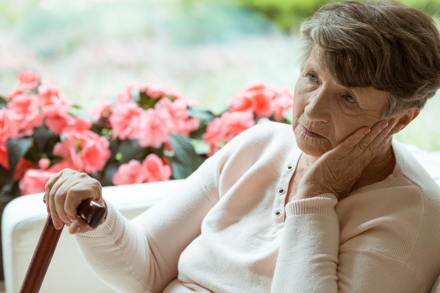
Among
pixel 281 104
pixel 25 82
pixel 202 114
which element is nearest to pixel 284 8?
pixel 281 104

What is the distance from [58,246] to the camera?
1405 millimetres

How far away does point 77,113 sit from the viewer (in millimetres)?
2113

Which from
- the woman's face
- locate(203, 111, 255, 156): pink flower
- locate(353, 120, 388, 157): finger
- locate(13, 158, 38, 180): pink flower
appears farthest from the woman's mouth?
locate(13, 158, 38, 180): pink flower

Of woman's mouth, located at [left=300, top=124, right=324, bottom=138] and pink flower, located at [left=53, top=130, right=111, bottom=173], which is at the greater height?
woman's mouth, located at [left=300, top=124, right=324, bottom=138]

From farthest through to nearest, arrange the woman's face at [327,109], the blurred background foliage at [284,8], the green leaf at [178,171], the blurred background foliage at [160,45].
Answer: the blurred background foliage at [284,8] → the blurred background foliage at [160,45] → the green leaf at [178,171] → the woman's face at [327,109]

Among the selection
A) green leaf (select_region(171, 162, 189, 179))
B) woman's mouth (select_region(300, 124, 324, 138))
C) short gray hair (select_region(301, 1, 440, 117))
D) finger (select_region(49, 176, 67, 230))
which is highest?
short gray hair (select_region(301, 1, 440, 117))

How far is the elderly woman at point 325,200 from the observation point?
0.98 m

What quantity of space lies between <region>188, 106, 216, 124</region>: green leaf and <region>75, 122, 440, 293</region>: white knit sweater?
2.58 feet

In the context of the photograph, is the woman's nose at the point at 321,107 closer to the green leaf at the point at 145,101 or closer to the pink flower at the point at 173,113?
the pink flower at the point at 173,113

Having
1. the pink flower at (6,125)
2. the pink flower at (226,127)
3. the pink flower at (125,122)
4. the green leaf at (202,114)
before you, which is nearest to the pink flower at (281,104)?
the pink flower at (226,127)

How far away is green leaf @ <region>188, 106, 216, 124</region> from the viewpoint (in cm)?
215

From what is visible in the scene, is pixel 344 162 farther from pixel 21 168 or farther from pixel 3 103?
pixel 3 103

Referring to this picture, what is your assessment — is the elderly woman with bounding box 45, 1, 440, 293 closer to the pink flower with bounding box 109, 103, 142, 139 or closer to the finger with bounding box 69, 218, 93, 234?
the finger with bounding box 69, 218, 93, 234

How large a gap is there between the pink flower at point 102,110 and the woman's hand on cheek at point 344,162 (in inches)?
48.9
